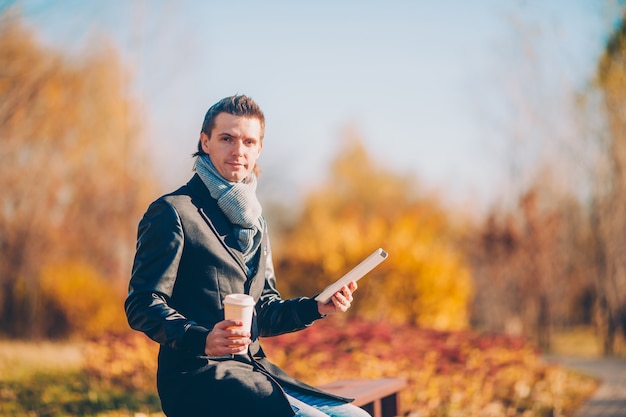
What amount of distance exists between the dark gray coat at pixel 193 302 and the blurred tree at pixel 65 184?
34.2 ft

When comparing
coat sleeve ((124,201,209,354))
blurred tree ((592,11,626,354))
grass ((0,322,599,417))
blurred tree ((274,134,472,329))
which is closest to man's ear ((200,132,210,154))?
coat sleeve ((124,201,209,354))

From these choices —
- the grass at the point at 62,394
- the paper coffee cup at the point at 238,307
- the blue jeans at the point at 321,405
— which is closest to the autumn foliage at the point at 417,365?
the grass at the point at 62,394

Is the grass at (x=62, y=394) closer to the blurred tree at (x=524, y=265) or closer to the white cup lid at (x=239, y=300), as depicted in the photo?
the white cup lid at (x=239, y=300)

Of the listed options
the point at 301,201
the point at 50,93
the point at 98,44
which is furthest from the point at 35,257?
the point at 301,201

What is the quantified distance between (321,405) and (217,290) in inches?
27.9

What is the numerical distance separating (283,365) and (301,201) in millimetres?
27862

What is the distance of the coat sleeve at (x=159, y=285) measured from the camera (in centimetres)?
224

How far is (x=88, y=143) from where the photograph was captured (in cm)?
1533

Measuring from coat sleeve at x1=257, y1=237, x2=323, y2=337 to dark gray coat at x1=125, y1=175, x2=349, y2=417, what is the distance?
15cm

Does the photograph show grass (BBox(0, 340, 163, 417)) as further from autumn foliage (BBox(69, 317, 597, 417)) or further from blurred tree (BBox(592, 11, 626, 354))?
blurred tree (BBox(592, 11, 626, 354))

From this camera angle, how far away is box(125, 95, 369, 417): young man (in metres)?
2.32

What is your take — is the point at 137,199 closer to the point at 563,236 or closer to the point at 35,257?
the point at 35,257

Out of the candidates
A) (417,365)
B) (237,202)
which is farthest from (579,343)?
(237,202)

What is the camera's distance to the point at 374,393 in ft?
11.6
